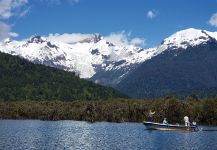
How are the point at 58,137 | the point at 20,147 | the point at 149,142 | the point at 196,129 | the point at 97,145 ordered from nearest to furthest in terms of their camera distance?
the point at 20,147 < the point at 97,145 < the point at 149,142 < the point at 58,137 < the point at 196,129

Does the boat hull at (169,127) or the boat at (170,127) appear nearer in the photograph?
the boat at (170,127)

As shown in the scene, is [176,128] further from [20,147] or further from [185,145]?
[20,147]

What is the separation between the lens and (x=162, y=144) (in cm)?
12712

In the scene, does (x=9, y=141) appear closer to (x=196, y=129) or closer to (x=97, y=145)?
(x=97, y=145)

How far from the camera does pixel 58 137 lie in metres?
145

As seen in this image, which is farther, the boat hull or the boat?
the boat hull

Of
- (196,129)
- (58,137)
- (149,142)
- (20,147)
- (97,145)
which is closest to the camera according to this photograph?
(20,147)

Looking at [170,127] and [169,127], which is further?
[169,127]

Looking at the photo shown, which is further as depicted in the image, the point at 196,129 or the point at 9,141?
the point at 196,129

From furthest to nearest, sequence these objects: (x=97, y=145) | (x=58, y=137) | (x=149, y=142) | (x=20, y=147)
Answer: (x=58, y=137) → (x=149, y=142) → (x=97, y=145) → (x=20, y=147)

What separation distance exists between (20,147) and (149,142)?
114ft

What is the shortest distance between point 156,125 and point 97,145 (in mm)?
67135

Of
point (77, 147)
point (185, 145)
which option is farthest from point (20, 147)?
point (185, 145)

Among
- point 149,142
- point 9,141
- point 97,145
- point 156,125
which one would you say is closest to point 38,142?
point 9,141
